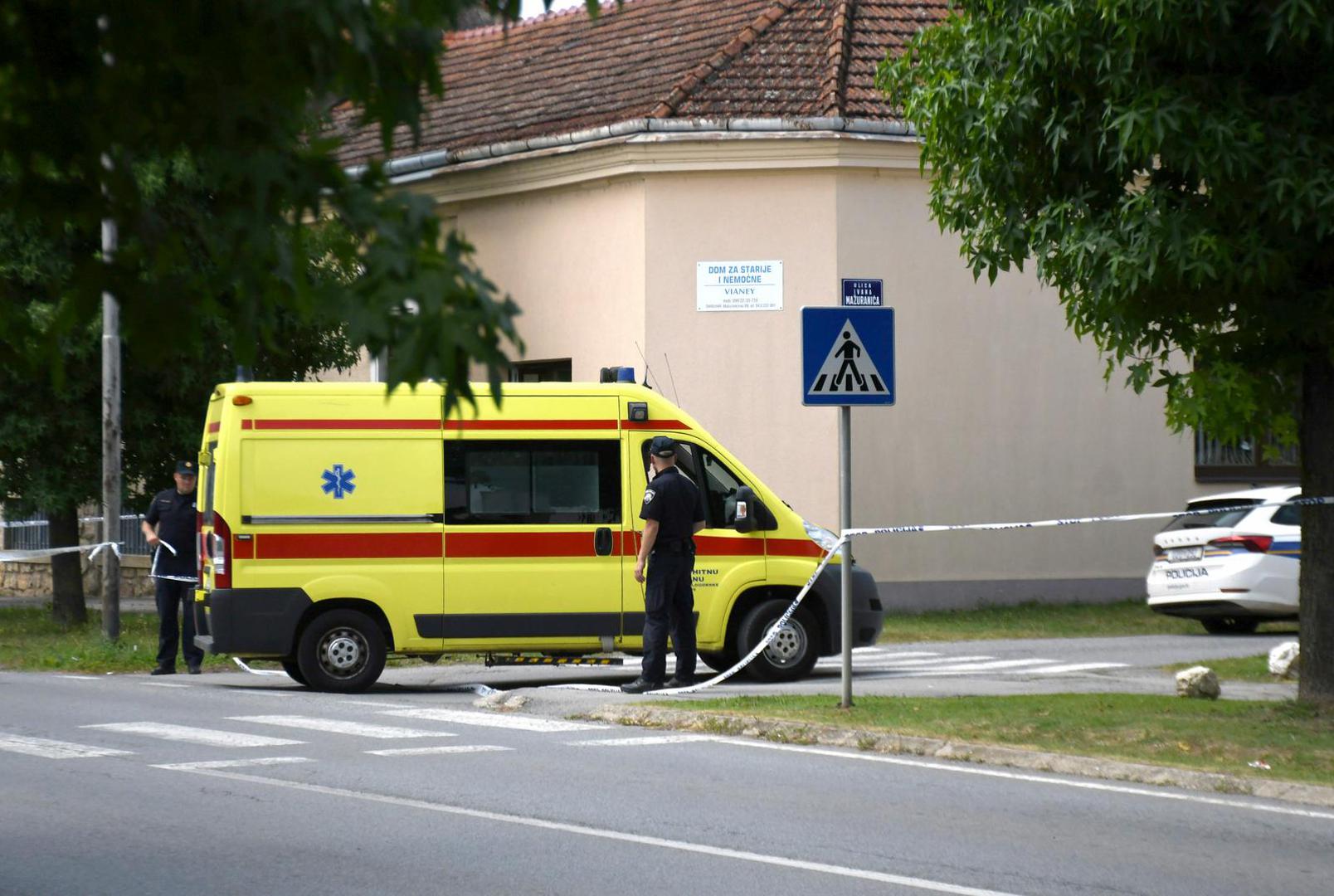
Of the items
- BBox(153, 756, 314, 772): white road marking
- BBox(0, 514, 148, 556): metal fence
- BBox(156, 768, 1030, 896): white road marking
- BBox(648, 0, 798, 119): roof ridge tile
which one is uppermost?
BBox(648, 0, 798, 119): roof ridge tile

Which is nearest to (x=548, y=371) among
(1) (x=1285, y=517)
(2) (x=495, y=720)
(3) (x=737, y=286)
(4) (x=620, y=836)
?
(3) (x=737, y=286)

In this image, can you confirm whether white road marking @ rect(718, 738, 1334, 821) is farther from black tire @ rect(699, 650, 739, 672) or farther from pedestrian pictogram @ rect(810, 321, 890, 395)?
black tire @ rect(699, 650, 739, 672)

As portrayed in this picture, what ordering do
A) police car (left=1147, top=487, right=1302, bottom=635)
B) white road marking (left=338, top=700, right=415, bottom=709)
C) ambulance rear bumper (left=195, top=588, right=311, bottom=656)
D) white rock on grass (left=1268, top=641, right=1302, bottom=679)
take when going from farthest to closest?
police car (left=1147, top=487, right=1302, bottom=635), white rock on grass (left=1268, top=641, right=1302, bottom=679), ambulance rear bumper (left=195, top=588, right=311, bottom=656), white road marking (left=338, top=700, right=415, bottom=709)

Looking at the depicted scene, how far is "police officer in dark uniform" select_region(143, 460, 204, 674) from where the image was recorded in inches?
686

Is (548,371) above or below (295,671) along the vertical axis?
above

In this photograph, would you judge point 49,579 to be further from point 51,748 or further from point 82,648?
point 51,748

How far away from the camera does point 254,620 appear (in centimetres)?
1484

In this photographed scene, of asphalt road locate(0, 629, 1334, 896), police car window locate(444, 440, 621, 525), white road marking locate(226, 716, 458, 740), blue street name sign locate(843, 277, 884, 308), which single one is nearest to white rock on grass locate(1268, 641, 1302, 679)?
blue street name sign locate(843, 277, 884, 308)

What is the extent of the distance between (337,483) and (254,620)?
4.01 feet

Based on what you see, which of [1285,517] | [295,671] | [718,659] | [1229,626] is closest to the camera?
[295,671]

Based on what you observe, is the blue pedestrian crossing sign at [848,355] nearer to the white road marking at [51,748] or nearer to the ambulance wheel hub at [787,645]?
the ambulance wheel hub at [787,645]

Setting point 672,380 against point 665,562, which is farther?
point 672,380

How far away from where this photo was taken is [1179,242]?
34.4 feet

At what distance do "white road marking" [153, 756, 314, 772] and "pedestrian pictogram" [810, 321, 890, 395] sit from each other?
4151 millimetres
